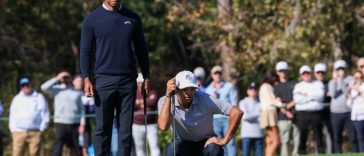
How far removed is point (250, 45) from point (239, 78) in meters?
3.23

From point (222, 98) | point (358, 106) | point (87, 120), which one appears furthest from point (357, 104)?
point (87, 120)

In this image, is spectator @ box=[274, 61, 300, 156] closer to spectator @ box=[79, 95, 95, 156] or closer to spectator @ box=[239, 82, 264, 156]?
spectator @ box=[239, 82, 264, 156]

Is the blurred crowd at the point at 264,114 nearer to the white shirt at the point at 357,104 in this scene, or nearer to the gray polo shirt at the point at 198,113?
the white shirt at the point at 357,104

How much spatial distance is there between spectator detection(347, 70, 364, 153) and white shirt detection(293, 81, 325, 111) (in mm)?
886

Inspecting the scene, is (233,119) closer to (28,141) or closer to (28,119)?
(28,119)

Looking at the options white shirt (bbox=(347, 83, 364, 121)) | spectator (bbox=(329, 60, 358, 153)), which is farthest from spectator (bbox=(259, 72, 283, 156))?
white shirt (bbox=(347, 83, 364, 121))

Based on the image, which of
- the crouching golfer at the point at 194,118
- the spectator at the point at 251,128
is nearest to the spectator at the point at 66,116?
the spectator at the point at 251,128

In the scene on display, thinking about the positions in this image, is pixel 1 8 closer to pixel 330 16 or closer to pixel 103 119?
pixel 330 16

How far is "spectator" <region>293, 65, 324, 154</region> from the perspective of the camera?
2191cm

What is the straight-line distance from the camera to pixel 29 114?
2128 centimetres

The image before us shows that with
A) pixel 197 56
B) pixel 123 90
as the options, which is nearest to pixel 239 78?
pixel 197 56

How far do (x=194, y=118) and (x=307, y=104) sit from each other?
9000mm

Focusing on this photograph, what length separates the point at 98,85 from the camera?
13172 millimetres

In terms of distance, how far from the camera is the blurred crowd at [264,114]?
21.3m
